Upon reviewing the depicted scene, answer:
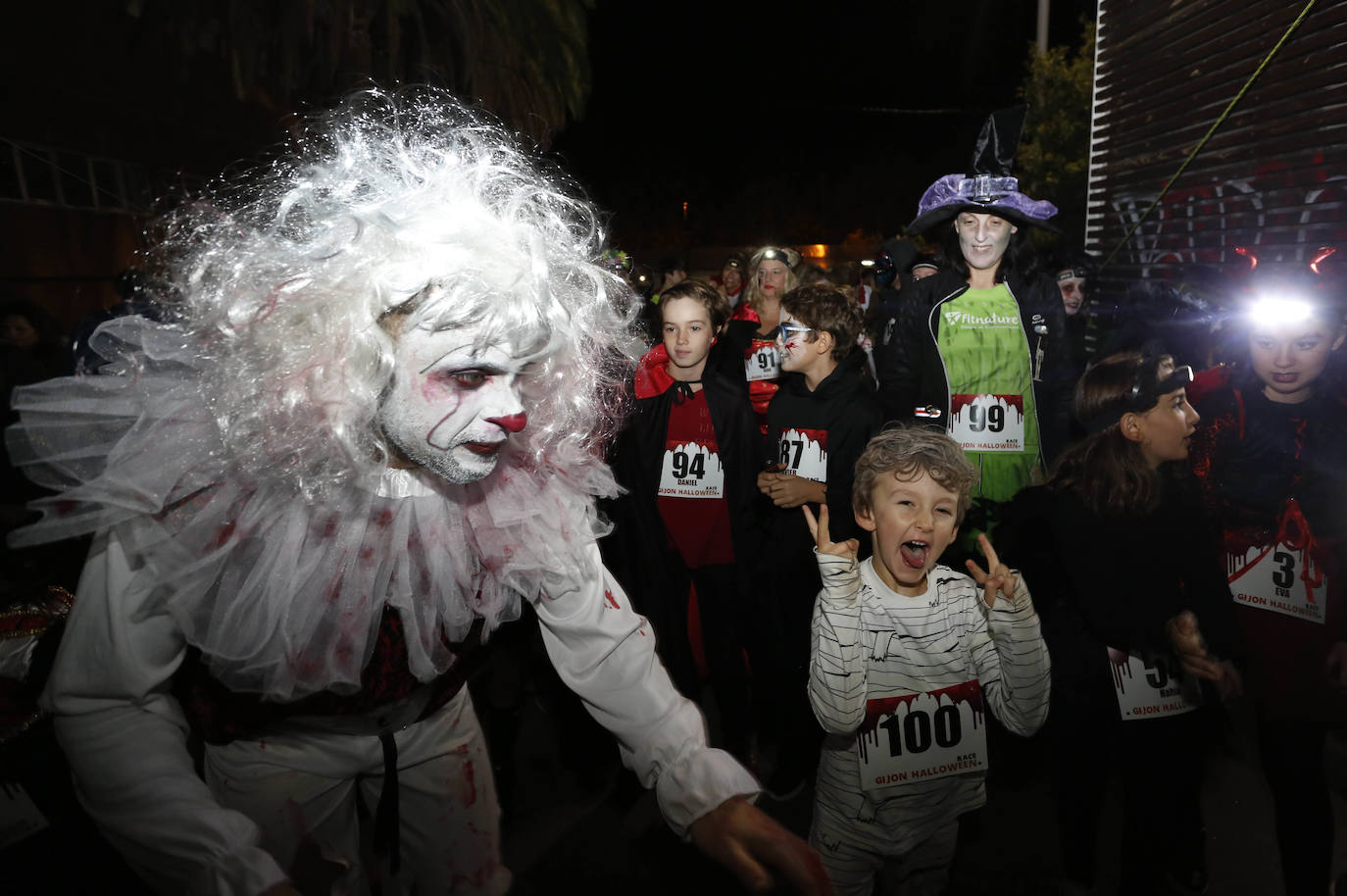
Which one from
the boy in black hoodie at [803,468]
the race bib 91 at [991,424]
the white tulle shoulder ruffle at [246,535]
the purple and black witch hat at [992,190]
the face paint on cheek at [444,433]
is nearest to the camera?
the white tulle shoulder ruffle at [246,535]

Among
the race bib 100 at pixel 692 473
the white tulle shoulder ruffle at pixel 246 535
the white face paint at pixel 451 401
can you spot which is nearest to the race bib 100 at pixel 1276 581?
the race bib 100 at pixel 692 473

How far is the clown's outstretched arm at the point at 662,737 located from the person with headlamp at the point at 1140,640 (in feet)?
4.93

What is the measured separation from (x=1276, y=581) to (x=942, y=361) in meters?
1.54

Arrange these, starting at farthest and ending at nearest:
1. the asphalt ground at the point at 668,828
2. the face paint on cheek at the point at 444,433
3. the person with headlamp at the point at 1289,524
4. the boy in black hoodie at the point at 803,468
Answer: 1. the boy in black hoodie at the point at 803,468
2. the asphalt ground at the point at 668,828
3. the person with headlamp at the point at 1289,524
4. the face paint on cheek at the point at 444,433

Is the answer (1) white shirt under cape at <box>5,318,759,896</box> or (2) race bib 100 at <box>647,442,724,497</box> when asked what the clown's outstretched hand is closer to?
(1) white shirt under cape at <box>5,318,759,896</box>

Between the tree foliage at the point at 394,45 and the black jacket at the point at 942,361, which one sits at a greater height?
the tree foliage at the point at 394,45

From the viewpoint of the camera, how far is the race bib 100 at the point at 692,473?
11.9 feet

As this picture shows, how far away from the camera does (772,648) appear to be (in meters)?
3.53

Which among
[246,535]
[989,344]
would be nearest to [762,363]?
[989,344]

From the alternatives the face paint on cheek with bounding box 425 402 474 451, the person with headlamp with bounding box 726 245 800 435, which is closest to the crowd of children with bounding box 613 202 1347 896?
the face paint on cheek with bounding box 425 402 474 451

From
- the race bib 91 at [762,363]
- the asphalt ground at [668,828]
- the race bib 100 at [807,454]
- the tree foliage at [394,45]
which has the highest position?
the tree foliage at [394,45]

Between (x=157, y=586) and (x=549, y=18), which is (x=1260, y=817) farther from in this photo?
(x=549, y=18)

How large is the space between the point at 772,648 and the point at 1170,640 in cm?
161

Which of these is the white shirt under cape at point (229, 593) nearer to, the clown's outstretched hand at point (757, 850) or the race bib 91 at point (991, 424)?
the clown's outstretched hand at point (757, 850)
